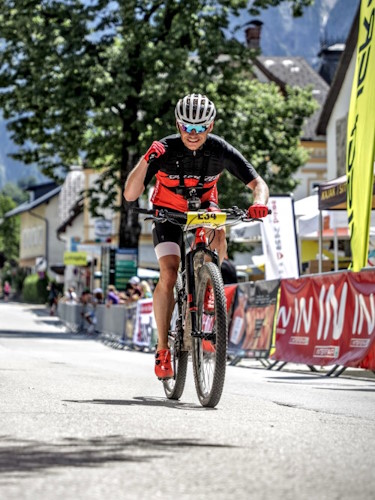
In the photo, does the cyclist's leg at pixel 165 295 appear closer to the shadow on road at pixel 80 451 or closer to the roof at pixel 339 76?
the shadow on road at pixel 80 451

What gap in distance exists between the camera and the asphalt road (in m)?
4.46

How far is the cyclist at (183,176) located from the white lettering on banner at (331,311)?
5995 millimetres

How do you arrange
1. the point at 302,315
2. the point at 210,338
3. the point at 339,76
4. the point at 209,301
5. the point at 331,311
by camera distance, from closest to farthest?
the point at 210,338
the point at 209,301
the point at 331,311
the point at 302,315
the point at 339,76

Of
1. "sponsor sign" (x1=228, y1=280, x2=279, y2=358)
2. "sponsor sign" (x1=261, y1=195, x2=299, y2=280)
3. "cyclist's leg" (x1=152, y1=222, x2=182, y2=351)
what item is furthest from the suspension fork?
"sponsor sign" (x1=261, y1=195, x2=299, y2=280)

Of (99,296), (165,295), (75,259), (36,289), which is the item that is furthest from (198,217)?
(36,289)

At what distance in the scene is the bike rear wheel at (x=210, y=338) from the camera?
7.75 meters

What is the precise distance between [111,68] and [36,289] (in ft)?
182

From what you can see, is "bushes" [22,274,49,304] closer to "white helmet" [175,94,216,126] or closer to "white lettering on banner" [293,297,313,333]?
"white lettering on banner" [293,297,313,333]

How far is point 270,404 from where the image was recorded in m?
8.57

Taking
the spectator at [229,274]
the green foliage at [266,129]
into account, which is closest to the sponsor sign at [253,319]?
the spectator at [229,274]

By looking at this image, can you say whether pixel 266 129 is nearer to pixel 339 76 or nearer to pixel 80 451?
pixel 339 76

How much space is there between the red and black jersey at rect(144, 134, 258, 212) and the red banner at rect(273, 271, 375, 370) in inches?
207

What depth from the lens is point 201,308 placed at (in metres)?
8.24

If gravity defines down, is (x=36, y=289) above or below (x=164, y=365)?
above
